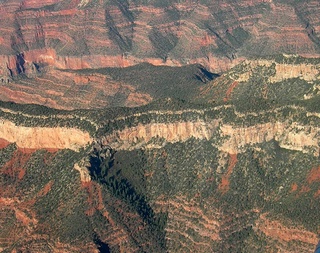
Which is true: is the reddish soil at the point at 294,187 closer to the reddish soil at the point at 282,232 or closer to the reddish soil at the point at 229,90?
the reddish soil at the point at 282,232

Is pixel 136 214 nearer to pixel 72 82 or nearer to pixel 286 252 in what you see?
pixel 286 252

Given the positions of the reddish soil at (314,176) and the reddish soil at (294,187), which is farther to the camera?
the reddish soil at (294,187)

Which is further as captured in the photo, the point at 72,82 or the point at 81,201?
the point at 72,82

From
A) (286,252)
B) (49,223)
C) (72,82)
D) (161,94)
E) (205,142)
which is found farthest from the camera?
(72,82)

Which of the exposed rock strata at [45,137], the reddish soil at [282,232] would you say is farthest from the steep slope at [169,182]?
the exposed rock strata at [45,137]

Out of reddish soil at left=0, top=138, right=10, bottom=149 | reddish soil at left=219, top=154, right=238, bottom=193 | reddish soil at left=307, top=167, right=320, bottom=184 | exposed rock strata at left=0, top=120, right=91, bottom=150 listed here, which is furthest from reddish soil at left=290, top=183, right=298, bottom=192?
reddish soil at left=0, top=138, right=10, bottom=149

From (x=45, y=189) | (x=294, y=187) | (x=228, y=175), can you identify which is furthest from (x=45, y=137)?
(x=294, y=187)

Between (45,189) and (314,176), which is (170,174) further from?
(314,176)

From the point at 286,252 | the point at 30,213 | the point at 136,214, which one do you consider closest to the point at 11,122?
the point at 30,213
